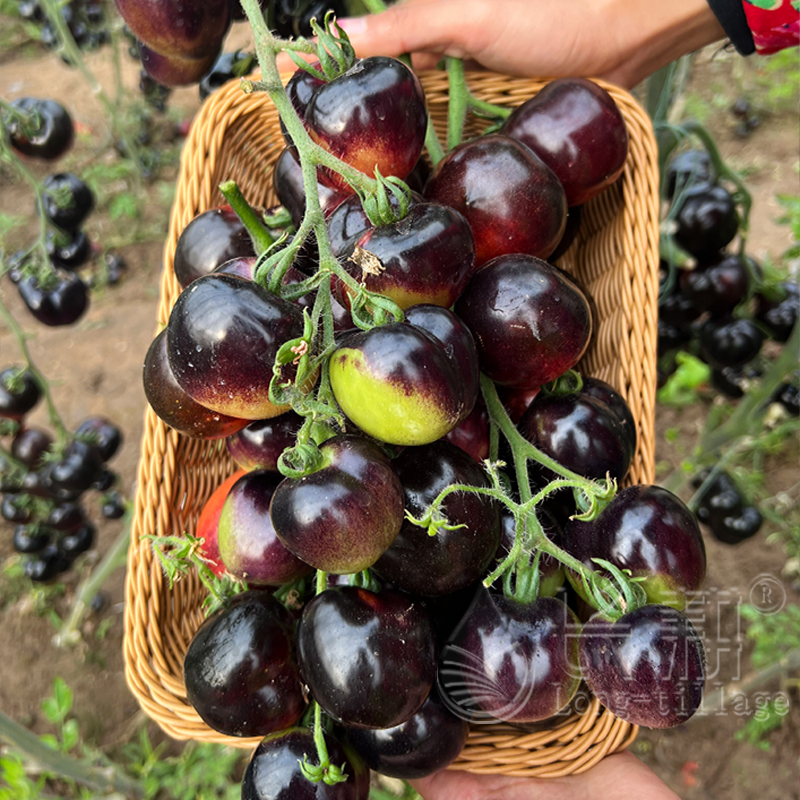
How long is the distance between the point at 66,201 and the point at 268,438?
133 centimetres

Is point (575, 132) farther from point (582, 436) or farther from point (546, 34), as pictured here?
point (582, 436)

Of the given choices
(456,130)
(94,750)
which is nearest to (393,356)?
(456,130)

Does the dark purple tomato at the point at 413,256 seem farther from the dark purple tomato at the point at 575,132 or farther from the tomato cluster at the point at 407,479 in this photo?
the dark purple tomato at the point at 575,132

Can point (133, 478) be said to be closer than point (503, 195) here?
No

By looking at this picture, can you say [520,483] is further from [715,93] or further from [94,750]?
[715,93]

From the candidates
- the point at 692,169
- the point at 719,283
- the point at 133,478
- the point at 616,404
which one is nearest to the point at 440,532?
the point at 616,404

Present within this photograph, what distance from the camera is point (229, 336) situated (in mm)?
715

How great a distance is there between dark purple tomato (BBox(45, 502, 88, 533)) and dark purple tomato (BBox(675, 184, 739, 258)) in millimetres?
1787

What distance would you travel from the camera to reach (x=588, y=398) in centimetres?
98

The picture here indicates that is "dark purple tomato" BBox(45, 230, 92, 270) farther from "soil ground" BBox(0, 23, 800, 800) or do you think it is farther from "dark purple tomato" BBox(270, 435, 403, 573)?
"dark purple tomato" BBox(270, 435, 403, 573)

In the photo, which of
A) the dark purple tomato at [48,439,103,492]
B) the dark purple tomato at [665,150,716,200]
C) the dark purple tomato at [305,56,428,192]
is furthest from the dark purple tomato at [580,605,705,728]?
the dark purple tomato at [48,439,103,492]

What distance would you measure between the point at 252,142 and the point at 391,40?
33cm

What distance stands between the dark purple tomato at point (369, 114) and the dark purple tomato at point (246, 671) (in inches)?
23.0

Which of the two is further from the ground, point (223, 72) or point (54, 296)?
point (223, 72)
